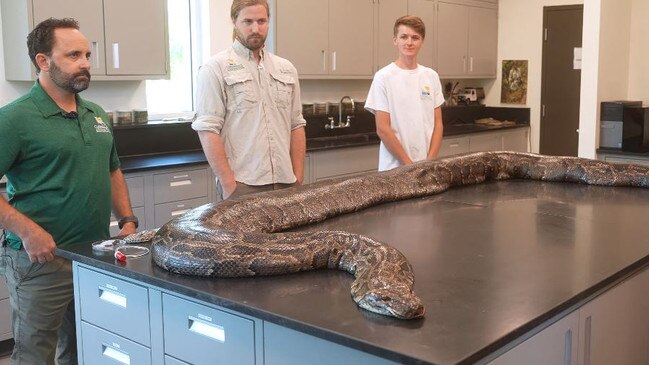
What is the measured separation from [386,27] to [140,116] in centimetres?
271

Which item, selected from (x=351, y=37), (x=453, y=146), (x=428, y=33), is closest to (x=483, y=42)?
(x=428, y=33)

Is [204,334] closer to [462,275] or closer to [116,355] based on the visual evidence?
[116,355]

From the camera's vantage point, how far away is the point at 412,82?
4.22m

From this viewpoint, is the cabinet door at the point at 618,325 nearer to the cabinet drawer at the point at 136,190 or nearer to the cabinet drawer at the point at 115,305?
the cabinet drawer at the point at 115,305

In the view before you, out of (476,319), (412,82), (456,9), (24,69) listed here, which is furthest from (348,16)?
(476,319)

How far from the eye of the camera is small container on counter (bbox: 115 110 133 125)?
5.23 m

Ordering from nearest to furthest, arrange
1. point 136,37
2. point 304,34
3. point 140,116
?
point 136,37, point 140,116, point 304,34

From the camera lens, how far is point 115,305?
7.53 ft

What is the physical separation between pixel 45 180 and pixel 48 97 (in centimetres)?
33

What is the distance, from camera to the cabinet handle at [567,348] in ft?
6.60

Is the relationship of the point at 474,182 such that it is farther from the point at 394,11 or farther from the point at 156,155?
the point at 394,11

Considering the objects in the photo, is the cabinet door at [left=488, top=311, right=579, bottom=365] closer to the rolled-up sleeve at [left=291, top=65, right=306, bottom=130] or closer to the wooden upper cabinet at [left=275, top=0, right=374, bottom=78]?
the rolled-up sleeve at [left=291, top=65, right=306, bottom=130]

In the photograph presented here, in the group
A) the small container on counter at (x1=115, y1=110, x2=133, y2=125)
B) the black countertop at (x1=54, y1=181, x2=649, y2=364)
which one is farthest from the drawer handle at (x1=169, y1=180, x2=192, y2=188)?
the black countertop at (x1=54, y1=181, x2=649, y2=364)

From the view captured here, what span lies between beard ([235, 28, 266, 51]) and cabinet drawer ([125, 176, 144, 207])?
158 cm
